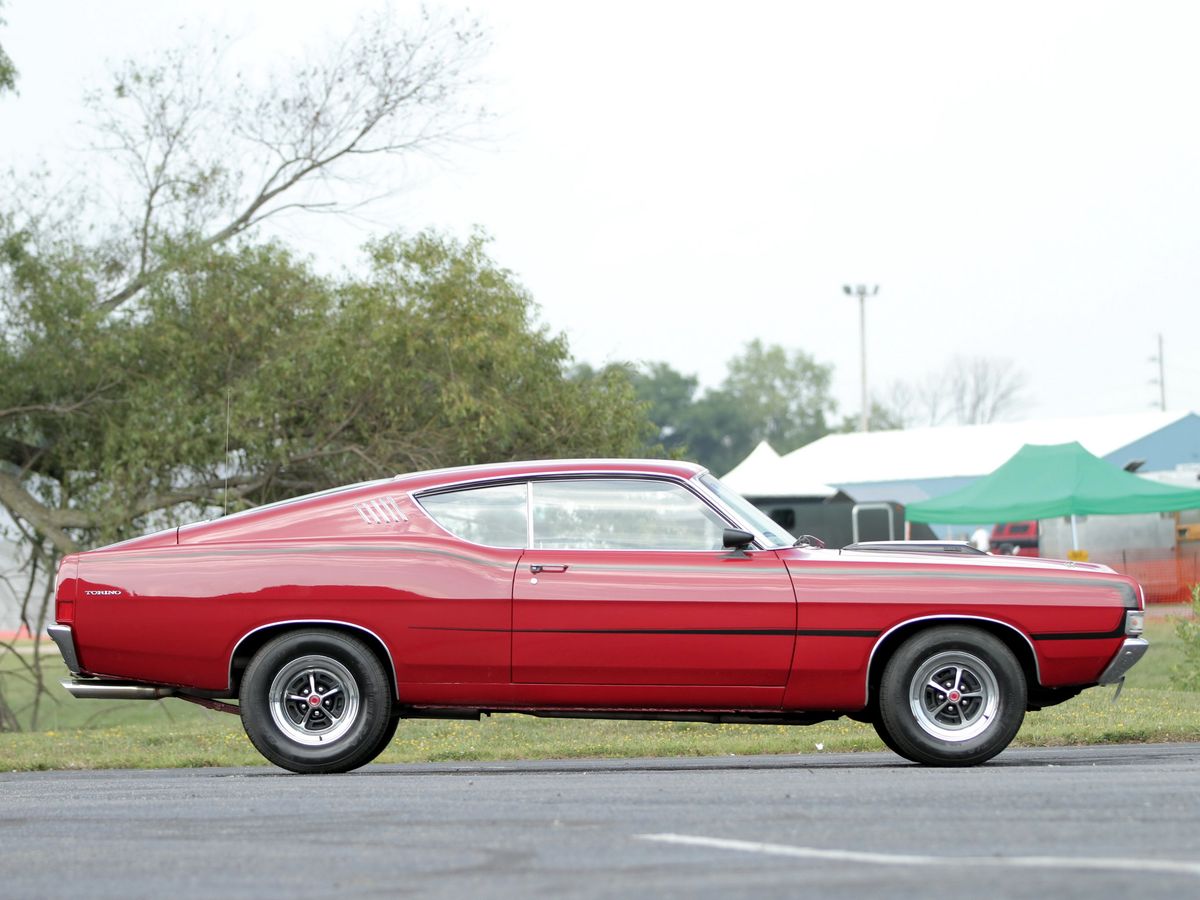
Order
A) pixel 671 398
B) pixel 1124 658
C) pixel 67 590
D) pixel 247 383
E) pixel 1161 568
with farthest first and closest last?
pixel 671 398
pixel 1161 568
pixel 247 383
pixel 67 590
pixel 1124 658

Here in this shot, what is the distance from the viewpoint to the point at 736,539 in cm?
844

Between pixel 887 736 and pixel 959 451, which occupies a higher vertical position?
pixel 959 451

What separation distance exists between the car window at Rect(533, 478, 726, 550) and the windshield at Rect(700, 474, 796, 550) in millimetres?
140

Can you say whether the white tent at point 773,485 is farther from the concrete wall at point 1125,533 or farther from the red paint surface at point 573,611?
the red paint surface at point 573,611

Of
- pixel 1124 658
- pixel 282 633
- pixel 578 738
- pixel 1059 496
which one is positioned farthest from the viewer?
pixel 1059 496

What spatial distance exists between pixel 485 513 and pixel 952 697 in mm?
2449

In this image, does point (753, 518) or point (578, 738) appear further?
point (578, 738)

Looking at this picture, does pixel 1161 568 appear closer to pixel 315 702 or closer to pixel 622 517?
pixel 622 517

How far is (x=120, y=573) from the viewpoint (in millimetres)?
8711

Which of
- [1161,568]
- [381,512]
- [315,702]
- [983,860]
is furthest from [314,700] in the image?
[1161,568]

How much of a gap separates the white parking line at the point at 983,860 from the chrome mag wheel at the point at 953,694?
3.16 metres

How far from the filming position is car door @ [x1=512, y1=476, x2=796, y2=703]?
8367mm

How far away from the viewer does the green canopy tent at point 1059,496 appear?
30.3 m

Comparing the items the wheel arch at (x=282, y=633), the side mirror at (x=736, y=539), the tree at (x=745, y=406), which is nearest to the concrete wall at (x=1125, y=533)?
the side mirror at (x=736, y=539)
